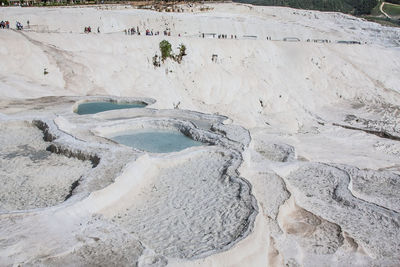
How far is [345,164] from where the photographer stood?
14586mm

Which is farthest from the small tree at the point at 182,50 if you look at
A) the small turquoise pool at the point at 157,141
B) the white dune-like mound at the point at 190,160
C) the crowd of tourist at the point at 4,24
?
the small turquoise pool at the point at 157,141

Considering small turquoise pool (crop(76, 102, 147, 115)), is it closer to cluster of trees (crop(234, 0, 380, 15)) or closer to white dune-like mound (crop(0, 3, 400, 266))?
white dune-like mound (crop(0, 3, 400, 266))

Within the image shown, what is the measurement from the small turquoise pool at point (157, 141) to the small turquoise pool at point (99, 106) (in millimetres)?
3319

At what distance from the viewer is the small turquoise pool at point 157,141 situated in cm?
1226

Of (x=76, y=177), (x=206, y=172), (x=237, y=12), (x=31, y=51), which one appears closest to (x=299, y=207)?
(x=206, y=172)

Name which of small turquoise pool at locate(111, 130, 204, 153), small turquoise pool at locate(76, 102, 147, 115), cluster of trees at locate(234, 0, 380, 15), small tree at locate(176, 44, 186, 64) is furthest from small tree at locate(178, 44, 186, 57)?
cluster of trees at locate(234, 0, 380, 15)

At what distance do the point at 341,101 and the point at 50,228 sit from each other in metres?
25.3

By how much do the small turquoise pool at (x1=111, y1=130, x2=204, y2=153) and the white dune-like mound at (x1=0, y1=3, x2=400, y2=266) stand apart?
0.40 metres

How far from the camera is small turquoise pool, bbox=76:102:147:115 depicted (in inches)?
629

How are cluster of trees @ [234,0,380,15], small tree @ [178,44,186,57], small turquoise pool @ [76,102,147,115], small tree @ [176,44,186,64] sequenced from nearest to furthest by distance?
small turquoise pool @ [76,102,147,115] < small tree @ [176,44,186,64] < small tree @ [178,44,186,57] < cluster of trees @ [234,0,380,15]

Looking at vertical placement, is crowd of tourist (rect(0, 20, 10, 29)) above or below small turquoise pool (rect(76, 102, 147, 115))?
above

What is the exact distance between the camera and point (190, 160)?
11344mm

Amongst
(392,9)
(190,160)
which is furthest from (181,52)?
(392,9)

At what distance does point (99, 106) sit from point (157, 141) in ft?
16.1
